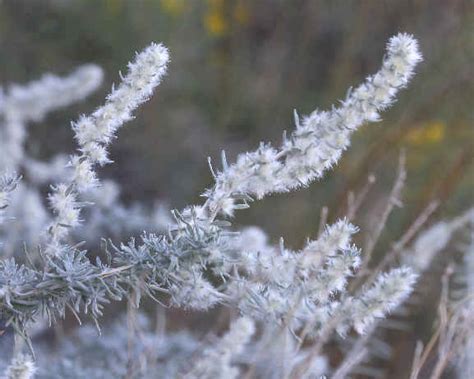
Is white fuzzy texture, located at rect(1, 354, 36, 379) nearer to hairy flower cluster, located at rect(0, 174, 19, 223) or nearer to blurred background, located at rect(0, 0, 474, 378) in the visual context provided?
hairy flower cluster, located at rect(0, 174, 19, 223)

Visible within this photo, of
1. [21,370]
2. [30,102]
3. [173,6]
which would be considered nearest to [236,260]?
[21,370]

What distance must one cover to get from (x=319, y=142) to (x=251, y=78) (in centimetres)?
169

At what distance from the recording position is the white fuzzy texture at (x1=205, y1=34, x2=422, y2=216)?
2.02 feet

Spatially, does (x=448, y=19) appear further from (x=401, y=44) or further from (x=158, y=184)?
(x=401, y=44)

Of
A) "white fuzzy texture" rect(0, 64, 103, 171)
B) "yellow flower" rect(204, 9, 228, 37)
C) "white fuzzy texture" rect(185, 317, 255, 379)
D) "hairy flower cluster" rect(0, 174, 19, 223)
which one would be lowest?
"white fuzzy texture" rect(185, 317, 255, 379)

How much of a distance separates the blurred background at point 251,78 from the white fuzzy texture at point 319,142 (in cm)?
109

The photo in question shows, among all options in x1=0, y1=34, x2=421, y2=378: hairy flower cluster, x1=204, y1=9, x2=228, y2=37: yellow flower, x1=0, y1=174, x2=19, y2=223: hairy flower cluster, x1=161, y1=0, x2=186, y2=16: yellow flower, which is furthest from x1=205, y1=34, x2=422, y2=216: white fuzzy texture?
x1=204, y1=9, x2=228, y2=37: yellow flower

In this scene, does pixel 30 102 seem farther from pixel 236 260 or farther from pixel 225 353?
pixel 236 260

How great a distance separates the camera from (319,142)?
63 cm

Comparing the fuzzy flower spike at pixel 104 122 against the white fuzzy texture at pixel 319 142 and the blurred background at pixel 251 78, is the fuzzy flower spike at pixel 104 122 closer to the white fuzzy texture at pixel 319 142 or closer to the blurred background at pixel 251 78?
the white fuzzy texture at pixel 319 142

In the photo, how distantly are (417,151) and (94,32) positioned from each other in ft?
2.81

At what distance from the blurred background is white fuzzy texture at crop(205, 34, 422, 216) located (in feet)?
3.57

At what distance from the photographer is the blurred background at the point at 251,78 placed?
6.33 ft

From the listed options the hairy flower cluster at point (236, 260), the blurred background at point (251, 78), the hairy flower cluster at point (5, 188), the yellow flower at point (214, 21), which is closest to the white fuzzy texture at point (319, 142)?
the hairy flower cluster at point (236, 260)
